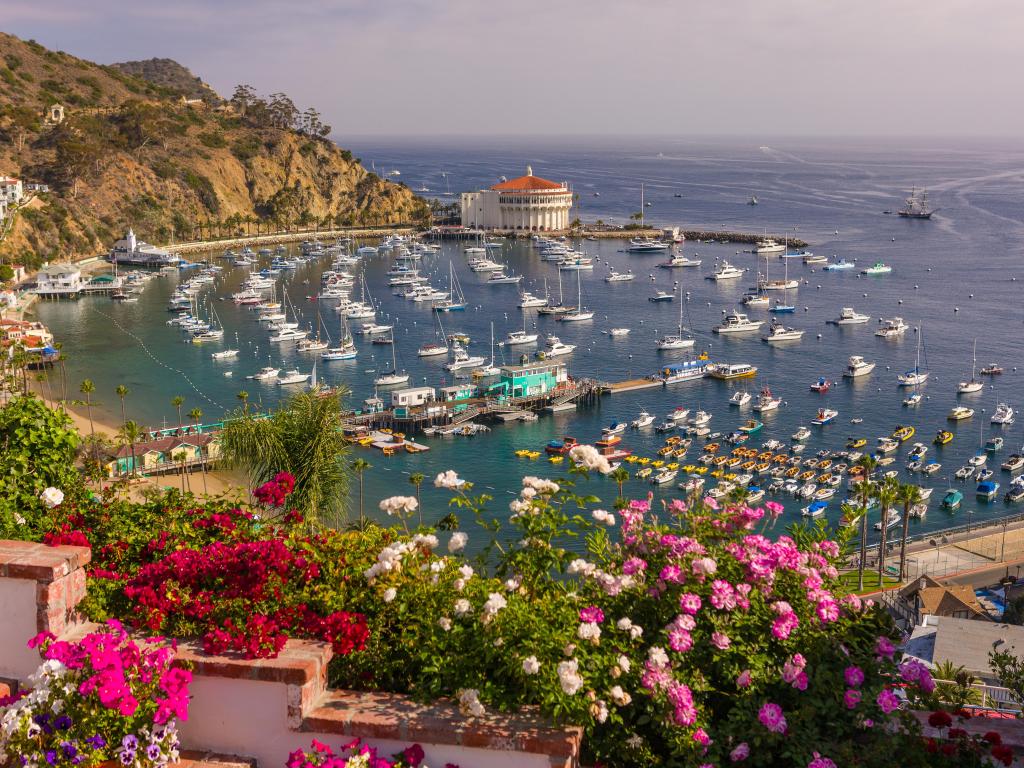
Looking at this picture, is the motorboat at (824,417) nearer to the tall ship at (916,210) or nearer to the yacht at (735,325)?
the yacht at (735,325)

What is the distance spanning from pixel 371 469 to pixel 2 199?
53812 mm

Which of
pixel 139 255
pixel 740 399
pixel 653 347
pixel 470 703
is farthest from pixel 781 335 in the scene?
pixel 470 703

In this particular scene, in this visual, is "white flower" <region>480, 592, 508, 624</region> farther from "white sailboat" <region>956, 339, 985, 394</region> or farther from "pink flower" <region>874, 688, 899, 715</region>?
"white sailboat" <region>956, 339, 985, 394</region>

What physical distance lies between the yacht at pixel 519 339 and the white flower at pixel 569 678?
160 ft

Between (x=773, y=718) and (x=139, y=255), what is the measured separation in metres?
79.5

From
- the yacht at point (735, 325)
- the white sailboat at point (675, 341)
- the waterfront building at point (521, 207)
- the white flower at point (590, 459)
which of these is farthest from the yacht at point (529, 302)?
the white flower at point (590, 459)

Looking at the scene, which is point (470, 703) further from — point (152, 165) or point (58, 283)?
point (152, 165)

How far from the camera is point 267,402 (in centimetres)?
4181

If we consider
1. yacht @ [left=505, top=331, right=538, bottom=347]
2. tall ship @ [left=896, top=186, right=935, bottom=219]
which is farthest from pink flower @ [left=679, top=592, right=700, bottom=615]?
tall ship @ [left=896, top=186, right=935, bottom=219]

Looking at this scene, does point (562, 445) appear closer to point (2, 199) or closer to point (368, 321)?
point (368, 321)

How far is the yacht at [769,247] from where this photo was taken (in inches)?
3457

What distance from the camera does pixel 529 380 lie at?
42656mm

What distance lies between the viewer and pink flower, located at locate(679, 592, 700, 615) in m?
5.18

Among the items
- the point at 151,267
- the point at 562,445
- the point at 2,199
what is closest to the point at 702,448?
the point at 562,445
